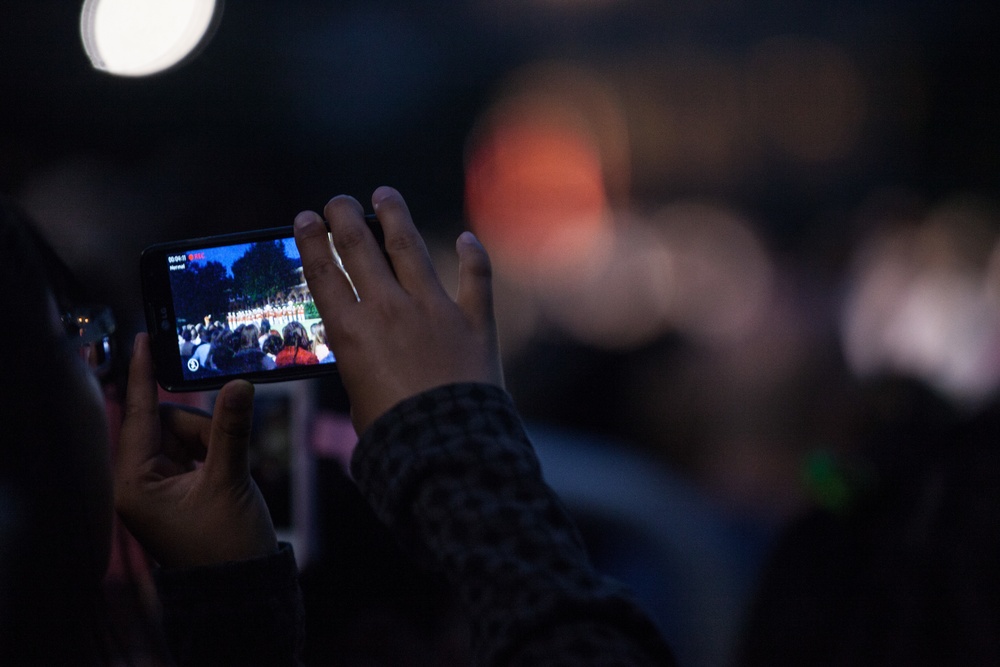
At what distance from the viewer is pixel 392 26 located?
6.13 m

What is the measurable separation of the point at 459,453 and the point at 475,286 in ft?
0.60

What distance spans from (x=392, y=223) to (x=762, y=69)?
835 centimetres

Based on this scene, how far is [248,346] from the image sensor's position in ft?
3.31

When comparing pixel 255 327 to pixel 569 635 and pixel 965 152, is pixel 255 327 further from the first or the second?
pixel 965 152

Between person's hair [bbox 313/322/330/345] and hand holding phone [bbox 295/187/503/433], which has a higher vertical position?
hand holding phone [bbox 295/187/503/433]

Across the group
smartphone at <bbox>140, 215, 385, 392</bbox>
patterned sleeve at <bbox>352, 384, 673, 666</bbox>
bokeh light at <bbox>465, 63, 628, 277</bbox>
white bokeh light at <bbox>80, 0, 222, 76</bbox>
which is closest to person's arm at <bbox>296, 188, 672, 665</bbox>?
patterned sleeve at <bbox>352, 384, 673, 666</bbox>

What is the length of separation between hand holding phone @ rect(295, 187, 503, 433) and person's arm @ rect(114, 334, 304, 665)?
6.7 inches

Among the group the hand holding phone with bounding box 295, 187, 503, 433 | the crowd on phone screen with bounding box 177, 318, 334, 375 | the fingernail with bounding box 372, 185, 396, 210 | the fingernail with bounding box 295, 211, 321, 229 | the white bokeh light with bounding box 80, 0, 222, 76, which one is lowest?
the crowd on phone screen with bounding box 177, 318, 334, 375

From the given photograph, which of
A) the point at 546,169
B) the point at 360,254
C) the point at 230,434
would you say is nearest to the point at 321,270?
the point at 360,254

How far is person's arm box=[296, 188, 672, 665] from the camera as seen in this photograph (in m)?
0.57

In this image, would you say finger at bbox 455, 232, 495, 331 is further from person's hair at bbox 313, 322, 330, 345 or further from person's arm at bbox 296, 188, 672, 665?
person's hair at bbox 313, 322, 330, 345

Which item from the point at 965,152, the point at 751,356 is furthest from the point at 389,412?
the point at 965,152

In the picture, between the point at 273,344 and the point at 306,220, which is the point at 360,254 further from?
the point at 273,344

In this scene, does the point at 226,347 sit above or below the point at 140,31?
below
